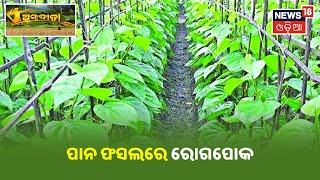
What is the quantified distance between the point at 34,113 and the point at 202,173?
451mm

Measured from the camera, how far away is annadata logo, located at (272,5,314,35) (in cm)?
135

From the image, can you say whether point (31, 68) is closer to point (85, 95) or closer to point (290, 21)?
point (85, 95)

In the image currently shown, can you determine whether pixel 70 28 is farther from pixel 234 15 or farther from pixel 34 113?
pixel 234 15

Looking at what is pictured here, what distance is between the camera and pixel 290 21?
54.1 inches

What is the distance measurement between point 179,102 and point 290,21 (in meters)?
1.85

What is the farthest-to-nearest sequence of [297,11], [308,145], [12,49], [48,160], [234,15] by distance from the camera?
[234,15] < [12,49] < [297,11] < [308,145] < [48,160]

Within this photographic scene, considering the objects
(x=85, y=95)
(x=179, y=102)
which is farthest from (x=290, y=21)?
(x=179, y=102)

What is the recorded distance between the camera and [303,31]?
1.35m

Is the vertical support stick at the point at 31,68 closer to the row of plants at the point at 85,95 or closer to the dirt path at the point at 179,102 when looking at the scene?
the row of plants at the point at 85,95

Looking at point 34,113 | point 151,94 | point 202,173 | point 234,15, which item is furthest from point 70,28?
point 234,15

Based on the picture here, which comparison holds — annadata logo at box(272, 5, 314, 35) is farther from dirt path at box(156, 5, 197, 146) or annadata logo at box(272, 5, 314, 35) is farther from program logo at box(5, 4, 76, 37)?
dirt path at box(156, 5, 197, 146)

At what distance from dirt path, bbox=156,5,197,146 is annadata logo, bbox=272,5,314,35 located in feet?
3.14

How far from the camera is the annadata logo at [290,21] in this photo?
1.35 metres

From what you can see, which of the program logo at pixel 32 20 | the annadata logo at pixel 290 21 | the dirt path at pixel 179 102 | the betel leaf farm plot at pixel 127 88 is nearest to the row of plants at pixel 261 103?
the betel leaf farm plot at pixel 127 88
